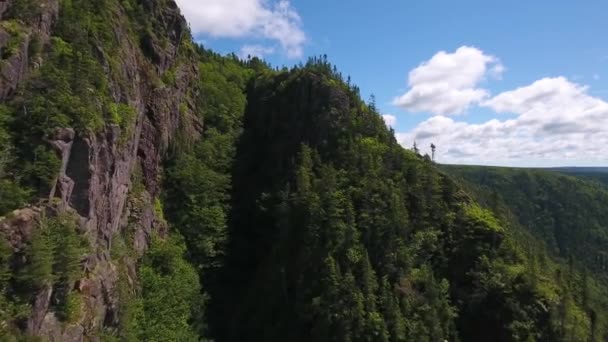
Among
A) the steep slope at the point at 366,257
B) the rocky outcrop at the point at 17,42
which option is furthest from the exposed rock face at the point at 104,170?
the steep slope at the point at 366,257

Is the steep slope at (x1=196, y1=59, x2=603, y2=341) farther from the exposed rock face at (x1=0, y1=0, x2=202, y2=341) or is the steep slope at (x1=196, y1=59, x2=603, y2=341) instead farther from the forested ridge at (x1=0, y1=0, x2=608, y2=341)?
the exposed rock face at (x1=0, y1=0, x2=202, y2=341)

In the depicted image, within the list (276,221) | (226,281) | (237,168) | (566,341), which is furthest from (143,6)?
(566,341)

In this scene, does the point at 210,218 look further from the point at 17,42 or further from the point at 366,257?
the point at 17,42

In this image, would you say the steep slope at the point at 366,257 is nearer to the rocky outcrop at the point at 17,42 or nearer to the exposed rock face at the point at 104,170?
the exposed rock face at the point at 104,170

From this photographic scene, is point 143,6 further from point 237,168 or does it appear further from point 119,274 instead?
point 119,274

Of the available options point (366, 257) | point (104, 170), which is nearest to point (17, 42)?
point (104, 170)

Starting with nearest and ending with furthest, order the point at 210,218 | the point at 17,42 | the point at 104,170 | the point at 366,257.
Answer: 1. the point at 17,42
2. the point at 104,170
3. the point at 366,257
4. the point at 210,218

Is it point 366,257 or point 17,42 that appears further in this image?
point 366,257
